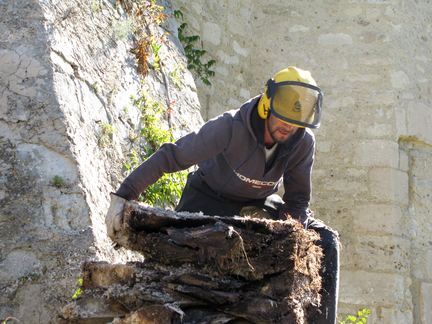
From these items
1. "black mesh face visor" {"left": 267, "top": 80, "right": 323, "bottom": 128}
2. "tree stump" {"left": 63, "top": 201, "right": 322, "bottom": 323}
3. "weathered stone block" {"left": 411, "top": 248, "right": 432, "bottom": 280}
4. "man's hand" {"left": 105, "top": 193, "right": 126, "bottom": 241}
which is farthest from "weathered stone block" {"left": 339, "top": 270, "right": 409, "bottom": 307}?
"man's hand" {"left": 105, "top": 193, "right": 126, "bottom": 241}

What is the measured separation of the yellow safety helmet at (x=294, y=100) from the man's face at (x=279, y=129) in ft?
0.18

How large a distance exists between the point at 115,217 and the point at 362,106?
4256mm

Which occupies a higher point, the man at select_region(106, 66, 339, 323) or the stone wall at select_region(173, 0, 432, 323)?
the stone wall at select_region(173, 0, 432, 323)

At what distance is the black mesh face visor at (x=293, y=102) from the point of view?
12.2 ft

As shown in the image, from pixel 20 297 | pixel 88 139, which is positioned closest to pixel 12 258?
pixel 20 297

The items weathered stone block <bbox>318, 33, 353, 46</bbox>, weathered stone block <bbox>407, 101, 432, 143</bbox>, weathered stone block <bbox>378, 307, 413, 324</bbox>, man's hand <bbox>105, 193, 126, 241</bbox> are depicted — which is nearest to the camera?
man's hand <bbox>105, 193, 126, 241</bbox>

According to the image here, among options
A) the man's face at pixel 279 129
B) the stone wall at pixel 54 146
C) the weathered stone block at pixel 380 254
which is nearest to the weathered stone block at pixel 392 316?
the weathered stone block at pixel 380 254

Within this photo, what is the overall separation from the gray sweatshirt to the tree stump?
1.01 ft

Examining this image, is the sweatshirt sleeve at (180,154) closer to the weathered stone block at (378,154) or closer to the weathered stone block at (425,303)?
the weathered stone block at (378,154)

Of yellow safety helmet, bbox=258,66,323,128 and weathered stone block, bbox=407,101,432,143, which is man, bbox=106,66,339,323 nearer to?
yellow safety helmet, bbox=258,66,323,128

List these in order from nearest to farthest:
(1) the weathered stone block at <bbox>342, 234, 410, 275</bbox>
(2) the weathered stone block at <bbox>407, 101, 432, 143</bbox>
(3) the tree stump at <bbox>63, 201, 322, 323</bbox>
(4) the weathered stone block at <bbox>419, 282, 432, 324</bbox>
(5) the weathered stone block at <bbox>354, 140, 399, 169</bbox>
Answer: (3) the tree stump at <bbox>63, 201, 322, 323</bbox> → (1) the weathered stone block at <bbox>342, 234, 410, 275</bbox> → (4) the weathered stone block at <bbox>419, 282, 432, 324</bbox> → (5) the weathered stone block at <bbox>354, 140, 399, 169</bbox> → (2) the weathered stone block at <bbox>407, 101, 432, 143</bbox>

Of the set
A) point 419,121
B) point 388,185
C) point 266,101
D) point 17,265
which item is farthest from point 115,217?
point 419,121

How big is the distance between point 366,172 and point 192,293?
4.20 m

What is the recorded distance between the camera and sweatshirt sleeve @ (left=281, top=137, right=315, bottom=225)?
409cm
